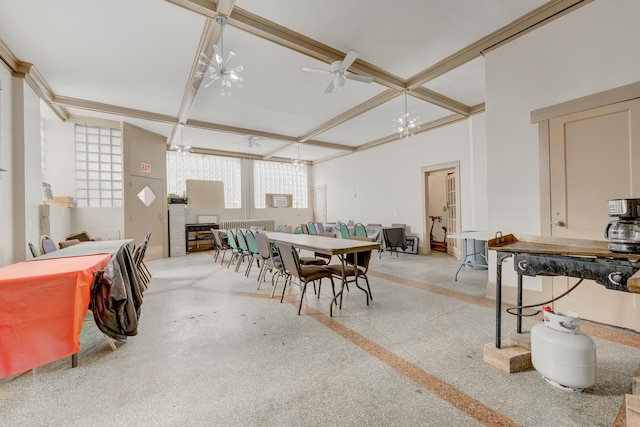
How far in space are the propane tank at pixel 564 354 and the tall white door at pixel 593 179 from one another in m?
1.43

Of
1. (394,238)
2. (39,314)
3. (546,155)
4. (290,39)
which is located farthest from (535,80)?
(39,314)

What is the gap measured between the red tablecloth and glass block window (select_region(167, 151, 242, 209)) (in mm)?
6966

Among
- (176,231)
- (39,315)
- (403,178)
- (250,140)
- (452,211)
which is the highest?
(250,140)

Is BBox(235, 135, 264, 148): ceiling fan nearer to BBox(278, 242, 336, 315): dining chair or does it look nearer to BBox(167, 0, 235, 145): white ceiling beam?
BBox(167, 0, 235, 145): white ceiling beam

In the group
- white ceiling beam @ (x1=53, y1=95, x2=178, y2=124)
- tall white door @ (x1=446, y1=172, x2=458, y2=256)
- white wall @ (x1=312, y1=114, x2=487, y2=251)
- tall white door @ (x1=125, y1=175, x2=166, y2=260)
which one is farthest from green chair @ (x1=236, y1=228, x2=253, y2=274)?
tall white door @ (x1=446, y1=172, x2=458, y2=256)

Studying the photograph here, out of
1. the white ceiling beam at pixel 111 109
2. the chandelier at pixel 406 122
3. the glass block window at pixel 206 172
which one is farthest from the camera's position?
the glass block window at pixel 206 172

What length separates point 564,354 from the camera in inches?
62.7

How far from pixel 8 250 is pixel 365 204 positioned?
25.3 feet

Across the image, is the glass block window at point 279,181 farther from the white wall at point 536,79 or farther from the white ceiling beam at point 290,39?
the white wall at point 536,79

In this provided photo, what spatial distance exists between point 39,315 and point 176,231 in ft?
19.8

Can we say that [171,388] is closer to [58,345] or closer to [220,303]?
[58,345]

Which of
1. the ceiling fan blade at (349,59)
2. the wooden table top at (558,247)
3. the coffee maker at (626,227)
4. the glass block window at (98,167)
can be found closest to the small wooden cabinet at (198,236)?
the glass block window at (98,167)

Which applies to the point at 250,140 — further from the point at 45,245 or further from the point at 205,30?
the point at 45,245

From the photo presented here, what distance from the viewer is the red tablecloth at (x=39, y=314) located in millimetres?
1792
